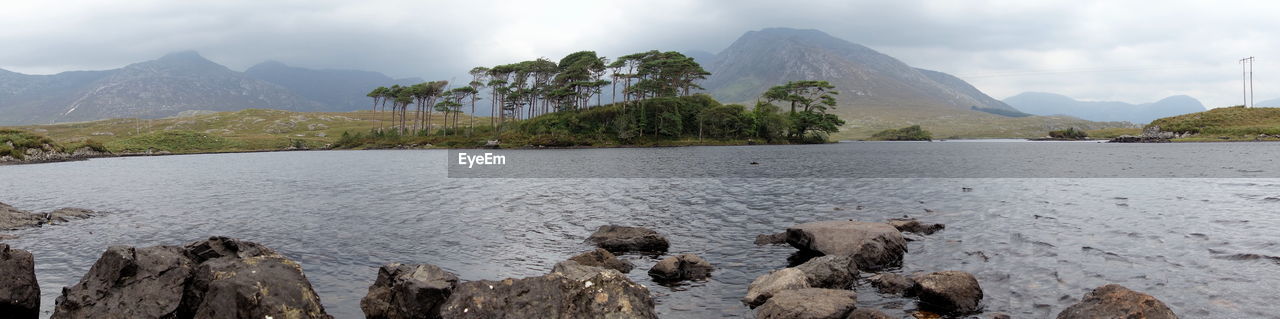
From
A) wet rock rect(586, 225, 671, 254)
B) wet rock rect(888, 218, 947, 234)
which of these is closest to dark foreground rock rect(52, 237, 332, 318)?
wet rock rect(586, 225, 671, 254)

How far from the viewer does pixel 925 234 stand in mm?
28906

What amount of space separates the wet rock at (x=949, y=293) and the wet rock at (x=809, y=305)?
2566 mm

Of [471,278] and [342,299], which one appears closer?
[342,299]

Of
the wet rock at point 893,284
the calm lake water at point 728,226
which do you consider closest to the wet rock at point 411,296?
the calm lake water at point 728,226

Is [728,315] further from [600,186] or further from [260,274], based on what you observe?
[600,186]

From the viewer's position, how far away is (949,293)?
16844mm

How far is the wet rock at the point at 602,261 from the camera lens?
70.5 feet

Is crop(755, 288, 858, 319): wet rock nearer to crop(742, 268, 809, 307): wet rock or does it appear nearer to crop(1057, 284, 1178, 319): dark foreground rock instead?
crop(742, 268, 809, 307): wet rock

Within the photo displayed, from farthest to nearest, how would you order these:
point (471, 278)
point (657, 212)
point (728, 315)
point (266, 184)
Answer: point (266, 184)
point (657, 212)
point (471, 278)
point (728, 315)

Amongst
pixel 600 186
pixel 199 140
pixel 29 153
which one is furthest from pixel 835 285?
pixel 199 140

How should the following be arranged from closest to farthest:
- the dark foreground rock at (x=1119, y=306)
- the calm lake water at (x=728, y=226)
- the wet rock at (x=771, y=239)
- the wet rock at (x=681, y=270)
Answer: the dark foreground rock at (x=1119, y=306) → the calm lake water at (x=728, y=226) → the wet rock at (x=681, y=270) → the wet rock at (x=771, y=239)

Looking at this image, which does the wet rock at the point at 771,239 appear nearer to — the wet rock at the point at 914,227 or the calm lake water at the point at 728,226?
the calm lake water at the point at 728,226

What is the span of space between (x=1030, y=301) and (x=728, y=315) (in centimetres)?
937

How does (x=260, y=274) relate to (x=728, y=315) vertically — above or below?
above
